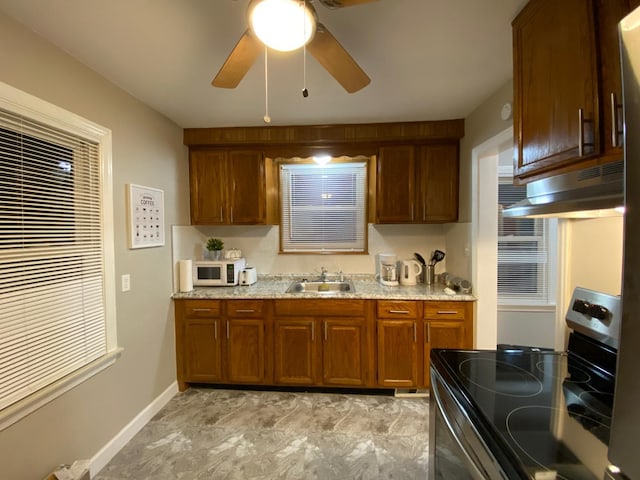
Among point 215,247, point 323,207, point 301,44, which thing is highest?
point 301,44

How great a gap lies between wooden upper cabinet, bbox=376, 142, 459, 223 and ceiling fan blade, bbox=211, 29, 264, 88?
173 centimetres

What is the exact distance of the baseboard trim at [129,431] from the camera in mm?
1853

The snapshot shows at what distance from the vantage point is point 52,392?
1552 millimetres

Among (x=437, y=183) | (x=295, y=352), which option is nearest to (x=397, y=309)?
(x=295, y=352)

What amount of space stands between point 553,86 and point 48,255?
2494 mm

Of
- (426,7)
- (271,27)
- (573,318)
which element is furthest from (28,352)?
(573,318)

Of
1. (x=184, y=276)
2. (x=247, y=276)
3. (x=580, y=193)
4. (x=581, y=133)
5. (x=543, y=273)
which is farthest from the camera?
(x=543, y=273)

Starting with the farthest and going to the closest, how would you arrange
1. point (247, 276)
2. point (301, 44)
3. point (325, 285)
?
point (325, 285) → point (247, 276) → point (301, 44)

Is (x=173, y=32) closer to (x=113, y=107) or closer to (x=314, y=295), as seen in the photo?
(x=113, y=107)

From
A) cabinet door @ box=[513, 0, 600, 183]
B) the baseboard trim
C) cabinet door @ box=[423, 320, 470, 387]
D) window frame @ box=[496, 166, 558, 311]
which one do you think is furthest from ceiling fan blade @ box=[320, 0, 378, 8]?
window frame @ box=[496, 166, 558, 311]

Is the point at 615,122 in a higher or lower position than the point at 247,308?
higher

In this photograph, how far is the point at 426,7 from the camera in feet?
4.36

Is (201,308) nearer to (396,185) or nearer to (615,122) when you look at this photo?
(396,185)

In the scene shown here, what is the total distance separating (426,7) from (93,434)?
296 centimetres
